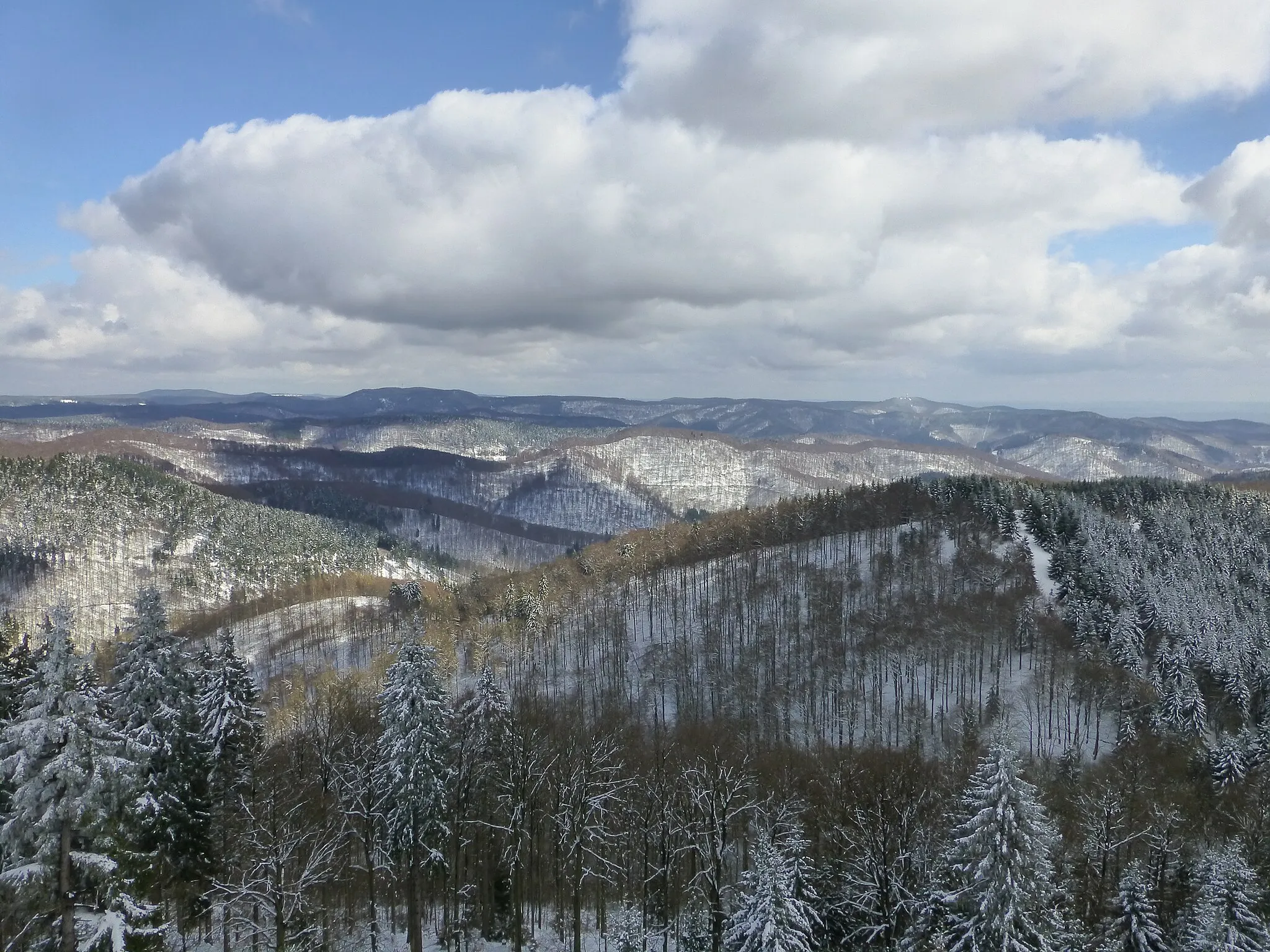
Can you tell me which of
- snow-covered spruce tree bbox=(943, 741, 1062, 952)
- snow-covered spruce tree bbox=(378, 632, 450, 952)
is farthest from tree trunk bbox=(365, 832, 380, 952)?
snow-covered spruce tree bbox=(943, 741, 1062, 952)

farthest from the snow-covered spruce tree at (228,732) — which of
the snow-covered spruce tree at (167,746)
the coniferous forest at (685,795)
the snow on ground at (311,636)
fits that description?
the snow on ground at (311,636)

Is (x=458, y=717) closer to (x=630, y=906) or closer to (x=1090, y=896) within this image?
(x=630, y=906)

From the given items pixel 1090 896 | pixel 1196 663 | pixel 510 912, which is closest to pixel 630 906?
pixel 510 912

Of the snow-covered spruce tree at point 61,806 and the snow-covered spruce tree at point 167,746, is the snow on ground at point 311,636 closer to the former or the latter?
the snow-covered spruce tree at point 167,746

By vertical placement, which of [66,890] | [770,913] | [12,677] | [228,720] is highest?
[12,677]

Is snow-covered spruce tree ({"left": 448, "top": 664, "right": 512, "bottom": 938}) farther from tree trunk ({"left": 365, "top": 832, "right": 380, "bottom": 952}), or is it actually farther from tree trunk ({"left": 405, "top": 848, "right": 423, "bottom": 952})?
tree trunk ({"left": 365, "top": 832, "right": 380, "bottom": 952})

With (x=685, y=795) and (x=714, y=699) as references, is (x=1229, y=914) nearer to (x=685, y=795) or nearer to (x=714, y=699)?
(x=685, y=795)

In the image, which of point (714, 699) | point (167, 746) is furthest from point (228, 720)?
point (714, 699)
